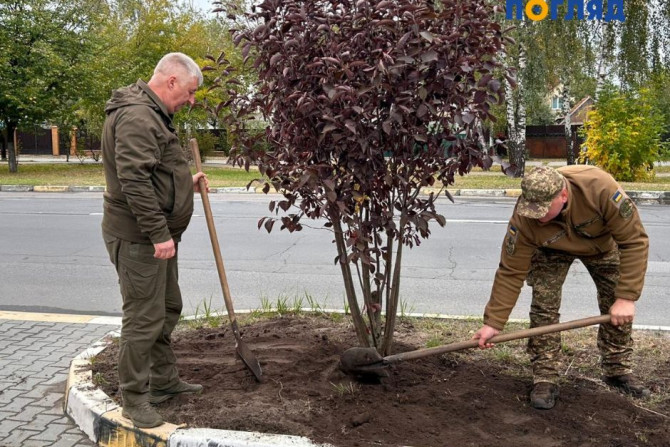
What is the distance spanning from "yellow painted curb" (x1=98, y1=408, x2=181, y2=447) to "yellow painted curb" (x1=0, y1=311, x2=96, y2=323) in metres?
2.35

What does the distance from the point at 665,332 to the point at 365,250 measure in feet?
9.26

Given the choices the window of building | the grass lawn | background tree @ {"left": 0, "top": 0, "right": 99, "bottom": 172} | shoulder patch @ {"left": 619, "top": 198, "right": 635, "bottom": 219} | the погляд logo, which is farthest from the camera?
the window of building

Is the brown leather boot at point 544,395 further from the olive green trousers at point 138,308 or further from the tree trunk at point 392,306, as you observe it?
the olive green trousers at point 138,308

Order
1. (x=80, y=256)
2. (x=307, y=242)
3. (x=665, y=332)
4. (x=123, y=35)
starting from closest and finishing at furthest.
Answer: (x=665, y=332)
(x=80, y=256)
(x=307, y=242)
(x=123, y=35)

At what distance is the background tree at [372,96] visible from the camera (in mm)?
3352

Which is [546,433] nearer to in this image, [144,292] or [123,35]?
[144,292]

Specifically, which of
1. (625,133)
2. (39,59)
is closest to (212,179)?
(39,59)

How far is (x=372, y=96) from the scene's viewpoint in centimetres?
340

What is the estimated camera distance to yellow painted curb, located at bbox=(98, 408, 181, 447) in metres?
3.32

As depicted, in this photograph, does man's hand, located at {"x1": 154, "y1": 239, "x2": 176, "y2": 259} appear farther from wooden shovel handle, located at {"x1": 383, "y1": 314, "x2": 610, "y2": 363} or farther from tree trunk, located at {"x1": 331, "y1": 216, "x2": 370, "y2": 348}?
wooden shovel handle, located at {"x1": 383, "y1": 314, "x2": 610, "y2": 363}

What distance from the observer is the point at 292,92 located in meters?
3.57

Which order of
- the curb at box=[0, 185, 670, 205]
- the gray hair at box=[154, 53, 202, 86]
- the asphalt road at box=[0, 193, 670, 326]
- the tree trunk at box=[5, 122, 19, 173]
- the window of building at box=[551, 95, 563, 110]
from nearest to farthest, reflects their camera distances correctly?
1. the gray hair at box=[154, 53, 202, 86]
2. the asphalt road at box=[0, 193, 670, 326]
3. the curb at box=[0, 185, 670, 205]
4. the tree trunk at box=[5, 122, 19, 173]
5. the window of building at box=[551, 95, 563, 110]

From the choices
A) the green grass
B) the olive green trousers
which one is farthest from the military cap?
the green grass

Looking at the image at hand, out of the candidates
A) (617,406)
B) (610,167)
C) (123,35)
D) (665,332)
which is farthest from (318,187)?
(123,35)
